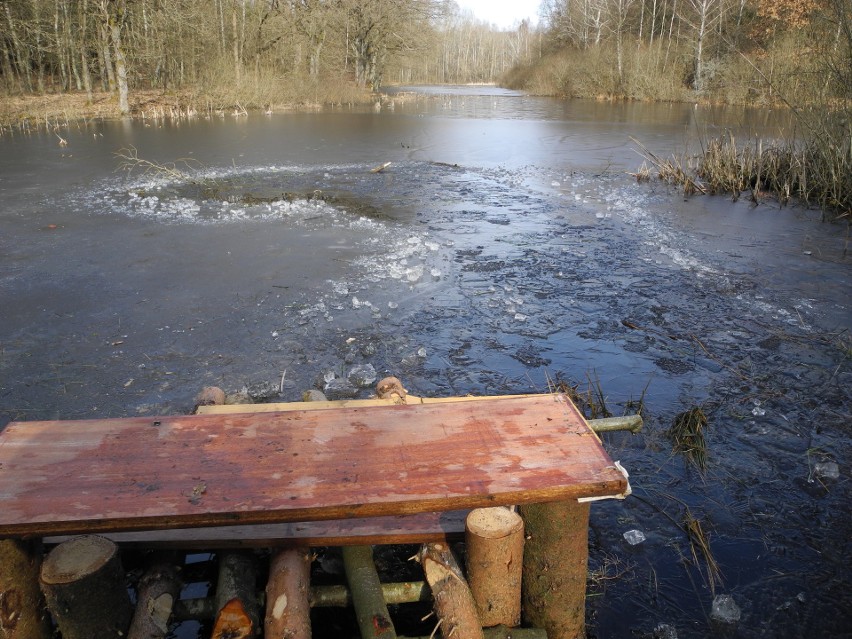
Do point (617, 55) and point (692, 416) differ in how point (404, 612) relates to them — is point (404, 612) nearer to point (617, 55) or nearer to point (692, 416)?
point (692, 416)

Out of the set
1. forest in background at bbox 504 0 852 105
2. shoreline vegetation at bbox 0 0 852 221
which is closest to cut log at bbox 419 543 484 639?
forest in background at bbox 504 0 852 105

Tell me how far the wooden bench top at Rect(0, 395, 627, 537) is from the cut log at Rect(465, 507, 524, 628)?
201 millimetres

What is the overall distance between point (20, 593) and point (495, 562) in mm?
1593

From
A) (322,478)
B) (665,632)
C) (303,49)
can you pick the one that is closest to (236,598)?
(322,478)

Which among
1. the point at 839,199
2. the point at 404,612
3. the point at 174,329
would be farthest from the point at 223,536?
the point at 839,199

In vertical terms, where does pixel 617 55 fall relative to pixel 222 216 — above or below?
above

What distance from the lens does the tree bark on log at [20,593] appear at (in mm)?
2045

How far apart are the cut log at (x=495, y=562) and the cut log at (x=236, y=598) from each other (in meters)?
0.81

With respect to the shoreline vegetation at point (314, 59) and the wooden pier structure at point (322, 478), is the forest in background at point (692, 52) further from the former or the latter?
the wooden pier structure at point (322, 478)

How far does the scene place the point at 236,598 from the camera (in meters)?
2.33

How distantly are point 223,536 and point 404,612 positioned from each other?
0.86 m

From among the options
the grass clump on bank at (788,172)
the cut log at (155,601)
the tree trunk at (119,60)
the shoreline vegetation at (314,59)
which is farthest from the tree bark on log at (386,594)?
the tree trunk at (119,60)

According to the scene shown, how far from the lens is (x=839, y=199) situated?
1100 cm

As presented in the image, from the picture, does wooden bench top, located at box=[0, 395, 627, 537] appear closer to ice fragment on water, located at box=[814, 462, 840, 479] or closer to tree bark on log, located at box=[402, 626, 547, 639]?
tree bark on log, located at box=[402, 626, 547, 639]
